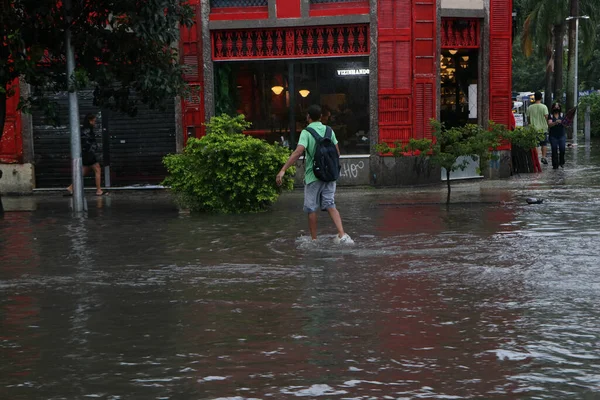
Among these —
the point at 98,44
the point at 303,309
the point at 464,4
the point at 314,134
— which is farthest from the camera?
the point at 464,4

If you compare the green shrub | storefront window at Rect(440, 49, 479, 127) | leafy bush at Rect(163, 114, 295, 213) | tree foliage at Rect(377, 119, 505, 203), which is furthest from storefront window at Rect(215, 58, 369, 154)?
leafy bush at Rect(163, 114, 295, 213)

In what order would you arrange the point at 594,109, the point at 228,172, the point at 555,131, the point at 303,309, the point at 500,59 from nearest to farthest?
1. the point at 303,309
2. the point at 228,172
3. the point at 500,59
4. the point at 555,131
5. the point at 594,109

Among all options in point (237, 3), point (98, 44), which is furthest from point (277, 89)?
point (98, 44)

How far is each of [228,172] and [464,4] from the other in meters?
7.64

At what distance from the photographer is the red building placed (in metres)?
19.9

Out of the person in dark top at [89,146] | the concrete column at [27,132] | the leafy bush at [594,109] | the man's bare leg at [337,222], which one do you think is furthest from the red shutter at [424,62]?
the leafy bush at [594,109]

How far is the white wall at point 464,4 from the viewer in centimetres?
2028

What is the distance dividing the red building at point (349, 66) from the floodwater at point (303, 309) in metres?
5.83

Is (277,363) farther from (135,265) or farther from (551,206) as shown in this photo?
(551,206)

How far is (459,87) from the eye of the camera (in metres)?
21.3

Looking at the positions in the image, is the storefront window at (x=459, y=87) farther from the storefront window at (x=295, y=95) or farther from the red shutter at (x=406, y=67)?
the storefront window at (x=295, y=95)

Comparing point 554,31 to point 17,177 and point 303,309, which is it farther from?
point 303,309

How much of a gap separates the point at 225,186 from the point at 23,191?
6.97 metres

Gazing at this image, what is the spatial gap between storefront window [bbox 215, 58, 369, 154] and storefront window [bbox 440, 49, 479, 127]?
6.45 ft
